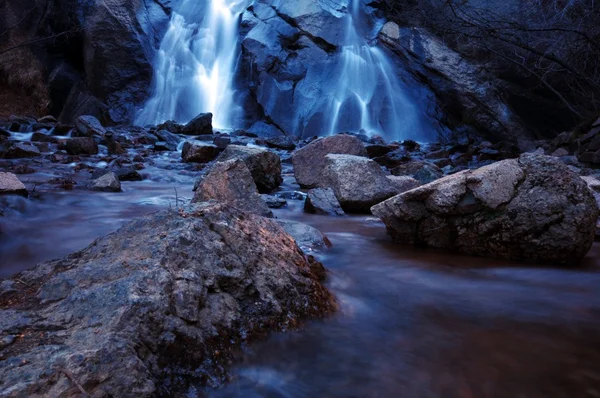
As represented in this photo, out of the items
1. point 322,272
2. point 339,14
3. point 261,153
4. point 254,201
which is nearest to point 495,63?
point 339,14

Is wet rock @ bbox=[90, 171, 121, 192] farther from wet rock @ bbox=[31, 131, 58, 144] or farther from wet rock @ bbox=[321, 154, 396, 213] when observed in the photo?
wet rock @ bbox=[31, 131, 58, 144]

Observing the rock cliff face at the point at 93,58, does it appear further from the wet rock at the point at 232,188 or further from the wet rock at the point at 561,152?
the wet rock at the point at 232,188

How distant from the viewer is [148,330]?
1.40m

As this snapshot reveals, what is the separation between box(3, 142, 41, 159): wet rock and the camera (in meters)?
9.27

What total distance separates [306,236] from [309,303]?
1518mm

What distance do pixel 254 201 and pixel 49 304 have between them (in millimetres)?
2897

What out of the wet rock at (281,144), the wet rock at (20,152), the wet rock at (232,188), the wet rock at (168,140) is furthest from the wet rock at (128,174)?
the wet rock at (281,144)

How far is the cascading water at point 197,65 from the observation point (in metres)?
20.0

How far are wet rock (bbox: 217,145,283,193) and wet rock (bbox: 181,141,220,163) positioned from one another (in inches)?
144

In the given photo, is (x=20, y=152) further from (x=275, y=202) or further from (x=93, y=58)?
(x=93, y=58)

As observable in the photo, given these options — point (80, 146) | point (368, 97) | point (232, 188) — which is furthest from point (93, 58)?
point (232, 188)

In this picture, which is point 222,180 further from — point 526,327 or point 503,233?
point 526,327

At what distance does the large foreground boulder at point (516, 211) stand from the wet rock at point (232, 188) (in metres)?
1.63

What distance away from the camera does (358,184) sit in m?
5.41
